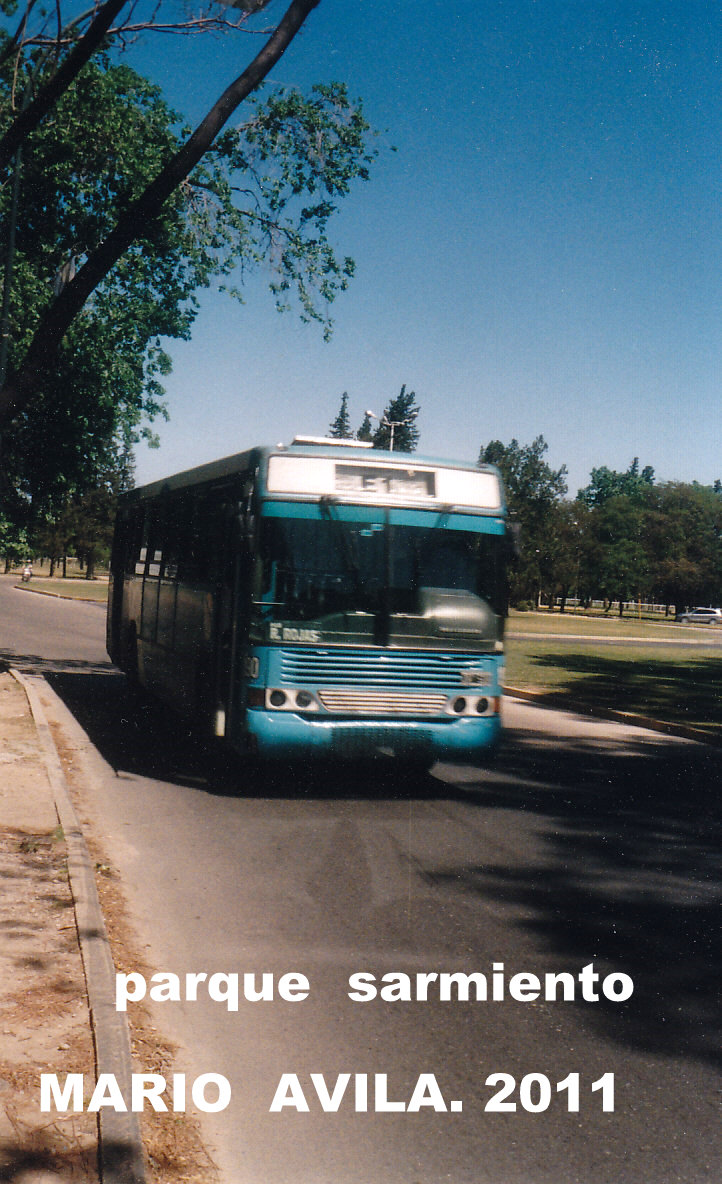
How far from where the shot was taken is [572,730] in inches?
628

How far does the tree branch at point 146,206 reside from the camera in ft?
31.8

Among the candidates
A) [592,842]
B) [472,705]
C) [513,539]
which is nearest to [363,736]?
[472,705]

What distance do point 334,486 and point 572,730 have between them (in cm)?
759

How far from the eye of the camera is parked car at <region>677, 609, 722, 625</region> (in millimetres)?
100188

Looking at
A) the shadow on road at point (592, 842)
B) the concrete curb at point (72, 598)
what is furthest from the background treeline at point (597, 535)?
the shadow on road at point (592, 842)

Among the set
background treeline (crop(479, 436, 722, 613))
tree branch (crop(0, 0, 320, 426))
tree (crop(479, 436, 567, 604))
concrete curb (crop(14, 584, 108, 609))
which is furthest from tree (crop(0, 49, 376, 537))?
tree (crop(479, 436, 567, 604))

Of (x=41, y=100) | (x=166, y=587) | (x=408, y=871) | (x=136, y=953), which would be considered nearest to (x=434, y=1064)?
(x=136, y=953)

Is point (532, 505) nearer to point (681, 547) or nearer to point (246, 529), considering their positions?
point (681, 547)

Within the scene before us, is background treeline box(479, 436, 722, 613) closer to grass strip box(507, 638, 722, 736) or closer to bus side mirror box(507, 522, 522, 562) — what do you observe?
grass strip box(507, 638, 722, 736)

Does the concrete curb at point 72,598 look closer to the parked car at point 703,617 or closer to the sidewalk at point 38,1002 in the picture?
the sidewalk at point 38,1002

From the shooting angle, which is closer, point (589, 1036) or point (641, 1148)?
point (641, 1148)

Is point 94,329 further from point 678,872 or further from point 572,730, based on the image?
point 678,872

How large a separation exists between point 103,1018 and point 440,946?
2.01 meters

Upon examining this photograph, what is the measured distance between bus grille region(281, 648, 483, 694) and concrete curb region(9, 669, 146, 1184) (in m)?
2.29
